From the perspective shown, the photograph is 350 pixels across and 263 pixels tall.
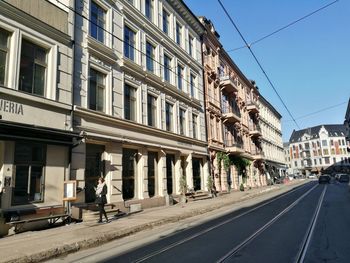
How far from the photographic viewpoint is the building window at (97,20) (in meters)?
15.8

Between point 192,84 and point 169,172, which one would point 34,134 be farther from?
point 192,84

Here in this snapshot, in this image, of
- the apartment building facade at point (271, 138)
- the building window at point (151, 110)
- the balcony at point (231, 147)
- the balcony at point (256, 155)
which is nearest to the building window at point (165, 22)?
the building window at point (151, 110)

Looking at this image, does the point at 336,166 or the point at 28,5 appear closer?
the point at 28,5

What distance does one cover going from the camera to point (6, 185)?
421 inches

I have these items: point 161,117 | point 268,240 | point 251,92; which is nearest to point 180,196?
point 161,117

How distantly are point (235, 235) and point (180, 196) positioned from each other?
1250cm

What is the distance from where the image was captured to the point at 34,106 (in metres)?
11.8

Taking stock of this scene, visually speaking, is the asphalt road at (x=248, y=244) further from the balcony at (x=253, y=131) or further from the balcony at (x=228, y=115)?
the balcony at (x=253, y=131)

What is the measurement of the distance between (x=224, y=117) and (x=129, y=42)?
17.1 m

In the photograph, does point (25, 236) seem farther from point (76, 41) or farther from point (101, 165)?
point (76, 41)

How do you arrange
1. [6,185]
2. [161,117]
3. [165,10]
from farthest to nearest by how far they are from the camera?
[165,10] < [161,117] < [6,185]

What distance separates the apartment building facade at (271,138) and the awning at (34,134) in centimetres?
4354

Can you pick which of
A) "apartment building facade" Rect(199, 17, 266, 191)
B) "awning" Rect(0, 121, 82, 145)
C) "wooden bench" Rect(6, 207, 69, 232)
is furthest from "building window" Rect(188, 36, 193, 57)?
"wooden bench" Rect(6, 207, 69, 232)

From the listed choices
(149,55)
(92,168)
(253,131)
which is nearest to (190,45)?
(149,55)
